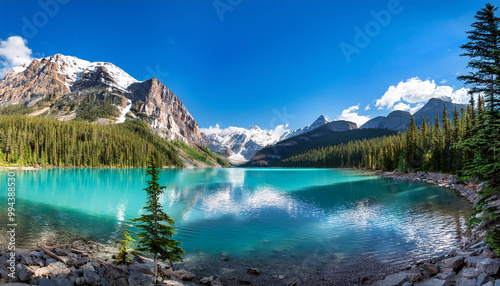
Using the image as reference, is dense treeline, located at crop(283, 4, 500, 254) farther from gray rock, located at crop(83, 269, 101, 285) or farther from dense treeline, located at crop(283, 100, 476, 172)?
gray rock, located at crop(83, 269, 101, 285)

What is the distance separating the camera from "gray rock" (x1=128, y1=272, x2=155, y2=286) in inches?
373

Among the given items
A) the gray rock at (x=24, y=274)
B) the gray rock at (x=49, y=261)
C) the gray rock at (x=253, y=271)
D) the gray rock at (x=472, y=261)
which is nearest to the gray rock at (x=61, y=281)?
the gray rock at (x=24, y=274)

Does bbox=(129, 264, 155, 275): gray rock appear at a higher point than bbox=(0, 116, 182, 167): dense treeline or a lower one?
lower

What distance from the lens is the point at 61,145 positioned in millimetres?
129625

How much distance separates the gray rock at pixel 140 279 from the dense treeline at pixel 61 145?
13212 cm

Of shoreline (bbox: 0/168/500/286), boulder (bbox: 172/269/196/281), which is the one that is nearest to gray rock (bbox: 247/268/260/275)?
shoreline (bbox: 0/168/500/286)

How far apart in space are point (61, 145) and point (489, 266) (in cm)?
16836

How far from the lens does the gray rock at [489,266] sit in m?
8.18

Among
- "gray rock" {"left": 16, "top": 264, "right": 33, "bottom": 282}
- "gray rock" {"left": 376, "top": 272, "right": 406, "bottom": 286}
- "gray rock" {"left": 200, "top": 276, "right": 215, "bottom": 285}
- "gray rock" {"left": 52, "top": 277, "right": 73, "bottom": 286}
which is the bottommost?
"gray rock" {"left": 200, "top": 276, "right": 215, "bottom": 285}

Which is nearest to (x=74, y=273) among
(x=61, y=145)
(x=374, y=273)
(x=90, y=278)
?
(x=90, y=278)

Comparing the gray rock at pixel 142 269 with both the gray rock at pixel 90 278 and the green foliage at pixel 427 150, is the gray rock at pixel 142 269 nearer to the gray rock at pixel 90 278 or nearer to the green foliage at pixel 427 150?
the gray rock at pixel 90 278

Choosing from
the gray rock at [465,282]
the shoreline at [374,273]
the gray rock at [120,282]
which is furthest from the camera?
the gray rock at [120,282]

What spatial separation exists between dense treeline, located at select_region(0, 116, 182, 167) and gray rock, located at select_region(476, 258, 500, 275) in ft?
472

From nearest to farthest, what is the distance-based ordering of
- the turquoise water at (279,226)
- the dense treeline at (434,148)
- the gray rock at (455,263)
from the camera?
1. the gray rock at (455,263)
2. the turquoise water at (279,226)
3. the dense treeline at (434,148)
